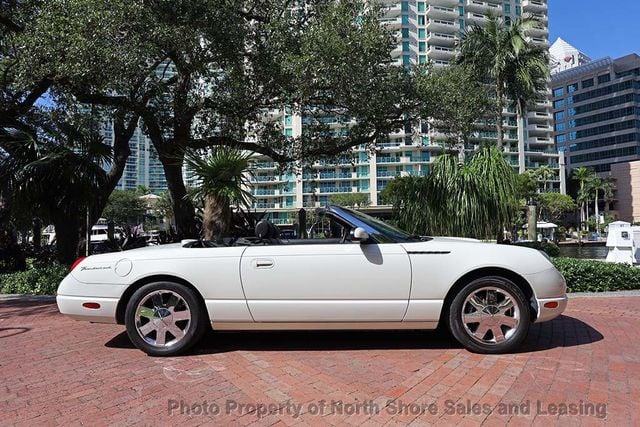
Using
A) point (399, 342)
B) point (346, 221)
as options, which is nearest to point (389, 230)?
point (346, 221)

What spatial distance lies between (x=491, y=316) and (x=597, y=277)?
469cm

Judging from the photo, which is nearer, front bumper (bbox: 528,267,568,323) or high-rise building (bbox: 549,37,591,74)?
front bumper (bbox: 528,267,568,323)

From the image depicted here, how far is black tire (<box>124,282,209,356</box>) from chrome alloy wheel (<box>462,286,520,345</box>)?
7.98 ft

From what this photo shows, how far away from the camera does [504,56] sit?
24453mm

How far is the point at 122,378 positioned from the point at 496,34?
2599 cm

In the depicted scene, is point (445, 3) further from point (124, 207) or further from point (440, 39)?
point (124, 207)

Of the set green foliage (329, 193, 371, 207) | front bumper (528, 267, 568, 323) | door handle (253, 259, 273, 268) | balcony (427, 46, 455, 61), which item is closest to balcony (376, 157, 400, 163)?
green foliage (329, 193, 371, 207)

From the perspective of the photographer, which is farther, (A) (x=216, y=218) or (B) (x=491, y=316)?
(A) (x=216, y=218)

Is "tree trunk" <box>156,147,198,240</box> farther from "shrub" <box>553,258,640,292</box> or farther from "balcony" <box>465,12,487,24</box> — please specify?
"balcony" <box>465,12,487,24</box>

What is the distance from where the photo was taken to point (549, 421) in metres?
3.00

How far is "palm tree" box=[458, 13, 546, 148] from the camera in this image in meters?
24.5

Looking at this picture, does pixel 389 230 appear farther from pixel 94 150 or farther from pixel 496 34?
A: pixel 496 34

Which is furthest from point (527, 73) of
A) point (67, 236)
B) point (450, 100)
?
point (67, 236)

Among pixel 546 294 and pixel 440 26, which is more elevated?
pixel 440 26
